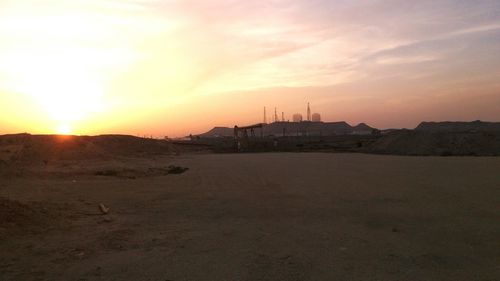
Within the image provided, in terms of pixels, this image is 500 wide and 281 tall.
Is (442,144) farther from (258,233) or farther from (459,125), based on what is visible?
(459,125)

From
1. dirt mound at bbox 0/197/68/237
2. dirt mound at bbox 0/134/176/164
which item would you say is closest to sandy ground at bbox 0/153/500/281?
dirt mound at bbox 0/197/68/237

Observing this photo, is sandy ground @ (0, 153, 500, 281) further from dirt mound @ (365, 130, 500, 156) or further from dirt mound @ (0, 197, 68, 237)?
dirt mound @ (365, 130, 500, 156)

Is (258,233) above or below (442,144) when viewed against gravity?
below

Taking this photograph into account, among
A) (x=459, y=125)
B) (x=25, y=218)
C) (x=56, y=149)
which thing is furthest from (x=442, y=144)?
(x=459, y=125)

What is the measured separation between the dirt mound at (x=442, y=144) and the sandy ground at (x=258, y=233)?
76.4 ft

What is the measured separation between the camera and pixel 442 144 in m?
44.2

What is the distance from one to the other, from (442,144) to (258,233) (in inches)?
1487

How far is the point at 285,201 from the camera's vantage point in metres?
14.9

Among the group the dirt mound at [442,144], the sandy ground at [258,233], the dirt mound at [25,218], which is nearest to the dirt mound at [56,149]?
the sandy ground at [258,233]

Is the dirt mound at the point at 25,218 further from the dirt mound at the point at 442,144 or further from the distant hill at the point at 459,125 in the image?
the distant hill at the point at 459,125

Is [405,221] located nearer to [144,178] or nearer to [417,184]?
[417,184]

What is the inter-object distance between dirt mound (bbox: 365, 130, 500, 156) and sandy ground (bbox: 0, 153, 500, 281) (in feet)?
Result: 76.4

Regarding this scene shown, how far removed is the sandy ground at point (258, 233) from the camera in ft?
24.6

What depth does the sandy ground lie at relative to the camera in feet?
24.6
